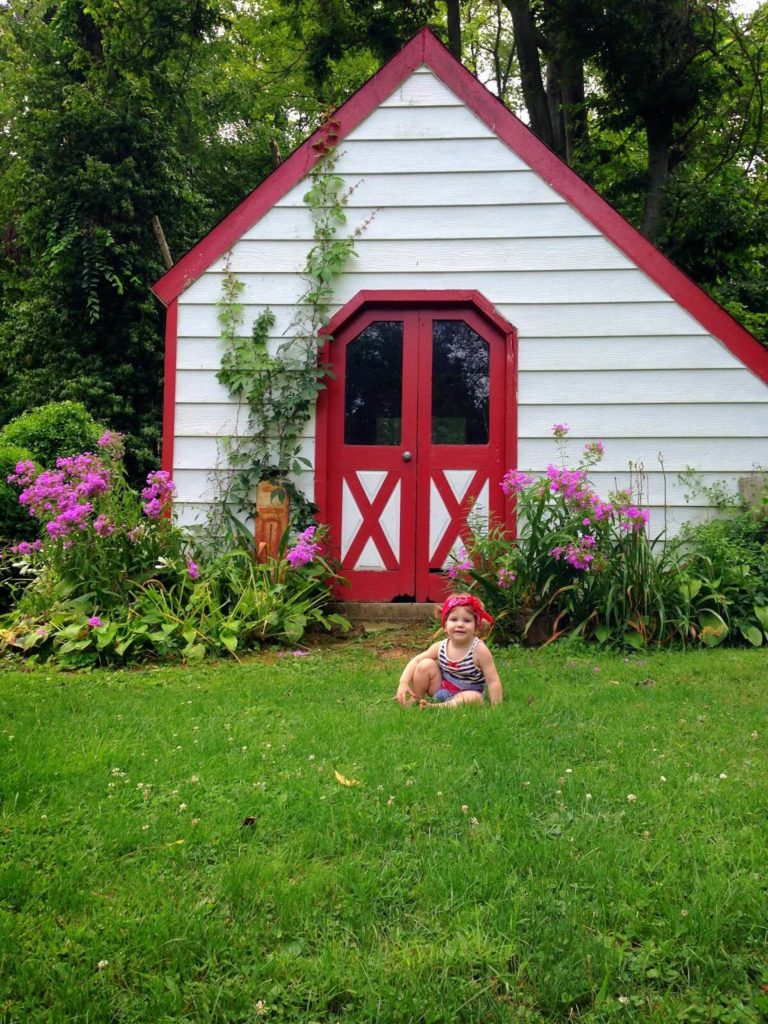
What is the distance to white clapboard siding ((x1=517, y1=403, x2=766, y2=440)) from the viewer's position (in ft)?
22.2

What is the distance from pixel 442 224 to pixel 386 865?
6004 mm

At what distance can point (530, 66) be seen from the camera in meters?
13.6

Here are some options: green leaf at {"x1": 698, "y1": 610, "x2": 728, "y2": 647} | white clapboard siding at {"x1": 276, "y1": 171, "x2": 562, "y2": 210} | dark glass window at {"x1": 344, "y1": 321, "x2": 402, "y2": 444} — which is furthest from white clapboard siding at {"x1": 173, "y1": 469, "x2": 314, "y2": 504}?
green leaf at {"x1": 698, "y1": 610, "x2": 728, "y2": 647}

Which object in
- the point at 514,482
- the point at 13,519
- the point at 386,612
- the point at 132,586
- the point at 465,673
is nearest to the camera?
the point at 465,673

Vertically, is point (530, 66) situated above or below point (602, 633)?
above

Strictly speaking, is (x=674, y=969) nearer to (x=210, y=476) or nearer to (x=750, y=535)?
(x=750, y=535)

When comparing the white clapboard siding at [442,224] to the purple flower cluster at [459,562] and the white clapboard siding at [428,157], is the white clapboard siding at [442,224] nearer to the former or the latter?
the white clapboard siding at [428,157]

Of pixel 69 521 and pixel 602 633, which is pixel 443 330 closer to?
pixel 602 633

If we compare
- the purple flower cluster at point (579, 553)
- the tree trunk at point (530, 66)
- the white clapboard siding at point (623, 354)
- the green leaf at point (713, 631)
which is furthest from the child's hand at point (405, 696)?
the tree trunk at point (530, 66)

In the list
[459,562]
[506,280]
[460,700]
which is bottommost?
[460,700]

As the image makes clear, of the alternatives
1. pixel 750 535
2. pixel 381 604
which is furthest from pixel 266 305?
pixel 750 535

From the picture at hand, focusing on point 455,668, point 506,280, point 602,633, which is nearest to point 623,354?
point 506,280

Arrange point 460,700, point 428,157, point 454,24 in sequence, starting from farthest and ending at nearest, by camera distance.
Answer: point 454,24
point 428,157
point 460,700

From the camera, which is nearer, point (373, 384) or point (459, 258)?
point (459, 258)
